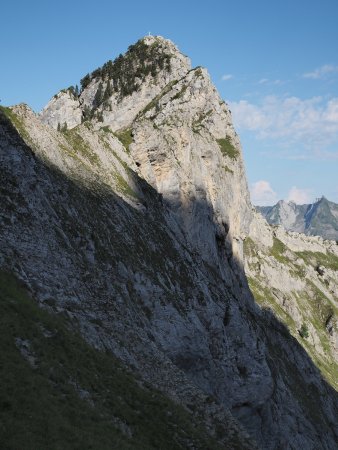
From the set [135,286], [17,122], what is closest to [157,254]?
[135,286]

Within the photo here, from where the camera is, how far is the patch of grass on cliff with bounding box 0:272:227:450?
19.2m

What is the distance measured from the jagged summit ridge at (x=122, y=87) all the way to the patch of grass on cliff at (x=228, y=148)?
21.6m

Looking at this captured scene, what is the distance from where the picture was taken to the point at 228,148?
409 feet

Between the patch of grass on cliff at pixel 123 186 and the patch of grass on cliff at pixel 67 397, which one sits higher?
the patch of grass on cliff at pixel 123 186

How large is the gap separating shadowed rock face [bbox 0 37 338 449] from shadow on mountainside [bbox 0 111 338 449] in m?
0.16

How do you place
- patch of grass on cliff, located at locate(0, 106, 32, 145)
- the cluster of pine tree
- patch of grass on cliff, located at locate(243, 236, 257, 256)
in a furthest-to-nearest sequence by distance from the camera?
patch of grass on cliff, located at locate(243, 236, 257, 256), the cluster of pine tree, patch of grass on cliff, located at locate(0, 106, 32, 145)

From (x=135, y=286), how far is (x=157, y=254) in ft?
35.3

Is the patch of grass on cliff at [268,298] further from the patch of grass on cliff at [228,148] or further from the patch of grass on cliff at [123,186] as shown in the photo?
the patch of grass on cliff at [123,186]

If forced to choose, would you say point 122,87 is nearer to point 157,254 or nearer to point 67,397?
point 157,254

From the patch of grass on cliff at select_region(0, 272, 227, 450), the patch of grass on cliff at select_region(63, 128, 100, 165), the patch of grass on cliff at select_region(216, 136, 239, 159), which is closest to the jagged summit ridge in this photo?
the patch of grass on cliff at select_region(216, 136, 239, 159)

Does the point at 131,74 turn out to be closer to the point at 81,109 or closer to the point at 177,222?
the point at 81,109

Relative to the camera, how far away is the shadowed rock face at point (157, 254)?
35.3 m

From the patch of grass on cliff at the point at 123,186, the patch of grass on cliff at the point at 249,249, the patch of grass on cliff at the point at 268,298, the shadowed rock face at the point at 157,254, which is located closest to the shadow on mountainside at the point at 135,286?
the shadowed rock face at the point at 157,254

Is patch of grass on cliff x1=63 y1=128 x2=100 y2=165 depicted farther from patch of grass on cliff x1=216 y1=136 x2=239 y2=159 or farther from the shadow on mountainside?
patch of grass on cliff x1=216 y1=136 x2=239 y2=159
